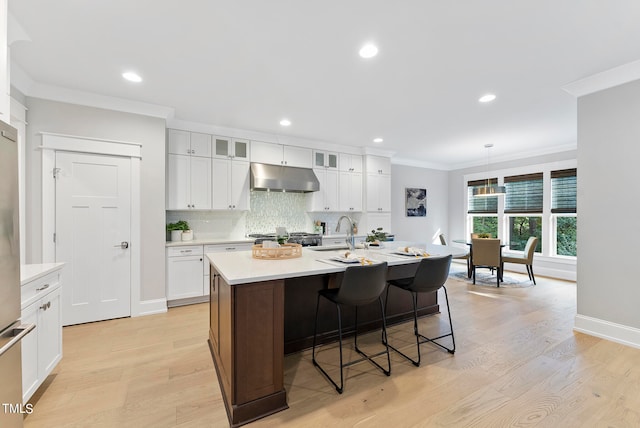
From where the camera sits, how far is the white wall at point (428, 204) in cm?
705

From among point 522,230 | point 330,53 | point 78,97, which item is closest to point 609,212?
point 330,53

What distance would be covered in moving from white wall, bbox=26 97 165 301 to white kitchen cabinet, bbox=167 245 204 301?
5.1 inches

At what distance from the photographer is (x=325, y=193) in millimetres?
5430

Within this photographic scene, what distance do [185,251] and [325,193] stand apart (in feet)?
8.84

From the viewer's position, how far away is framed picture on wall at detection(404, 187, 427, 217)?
23.6 feet

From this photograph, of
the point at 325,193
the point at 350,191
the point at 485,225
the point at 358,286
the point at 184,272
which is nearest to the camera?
the point at 358,286

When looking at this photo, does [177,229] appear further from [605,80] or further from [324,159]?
[605,80]

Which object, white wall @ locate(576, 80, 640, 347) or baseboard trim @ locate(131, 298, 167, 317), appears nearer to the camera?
white wall @ locate(576, 80, 640, 347)

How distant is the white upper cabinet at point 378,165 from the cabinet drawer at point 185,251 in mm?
3679

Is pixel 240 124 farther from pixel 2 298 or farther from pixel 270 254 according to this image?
pixel 2 298

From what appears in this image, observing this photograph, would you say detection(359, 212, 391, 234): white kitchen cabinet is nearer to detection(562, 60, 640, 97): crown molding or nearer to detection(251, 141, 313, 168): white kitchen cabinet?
detection(251, 141, 313, 168): white kitchen cabinet

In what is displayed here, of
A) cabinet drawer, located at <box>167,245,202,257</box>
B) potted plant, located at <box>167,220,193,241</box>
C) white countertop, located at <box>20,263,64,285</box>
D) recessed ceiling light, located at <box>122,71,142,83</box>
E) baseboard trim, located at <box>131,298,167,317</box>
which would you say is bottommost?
baseboard trim, located at <box>131,298,167,317</box>

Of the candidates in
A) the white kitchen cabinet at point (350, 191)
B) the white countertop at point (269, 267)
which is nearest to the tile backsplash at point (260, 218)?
the white kitchen cabinet at point (350, 191)

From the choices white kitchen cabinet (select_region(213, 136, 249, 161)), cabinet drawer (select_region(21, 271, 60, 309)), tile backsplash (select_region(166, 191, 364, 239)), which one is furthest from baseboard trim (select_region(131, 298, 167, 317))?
white kitchen cabinet (select_region(213, 136, 249, 161))
